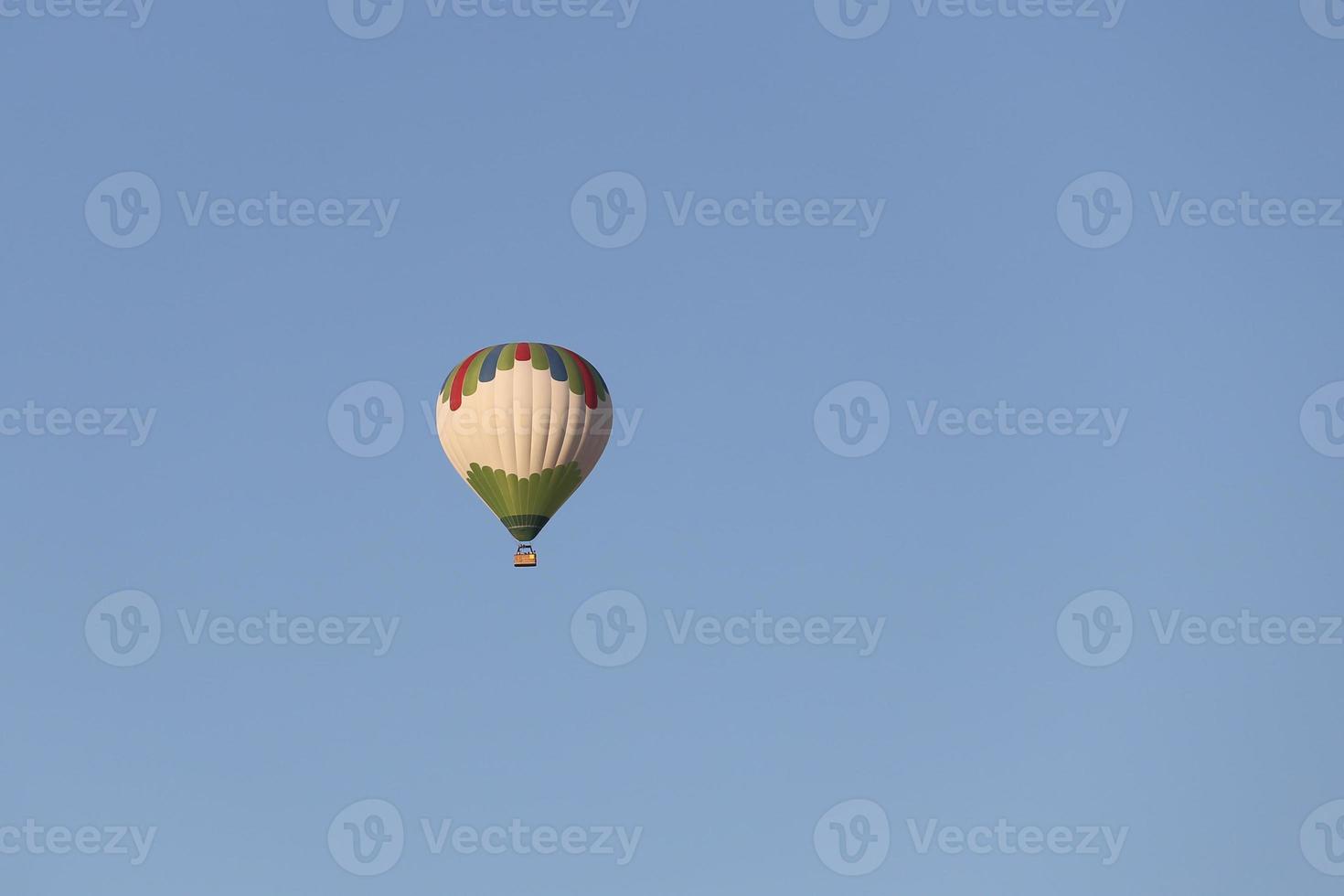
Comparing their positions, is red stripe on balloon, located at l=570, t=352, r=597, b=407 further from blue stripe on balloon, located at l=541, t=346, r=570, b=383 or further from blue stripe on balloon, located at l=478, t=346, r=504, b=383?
blue stripe on balloon, located at l=478, t=346, r=504, b=383

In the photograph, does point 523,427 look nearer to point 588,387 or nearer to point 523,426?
point 523,426

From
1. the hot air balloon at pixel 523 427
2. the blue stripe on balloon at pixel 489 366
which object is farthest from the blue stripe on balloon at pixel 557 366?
the blue stripe on balloon at pixel 489 366

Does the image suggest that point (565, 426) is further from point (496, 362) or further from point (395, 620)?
point (395, 620)

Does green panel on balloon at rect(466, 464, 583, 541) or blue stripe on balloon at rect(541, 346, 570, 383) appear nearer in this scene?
blue stripe on balloon at rect(541, 346, 570, 383)

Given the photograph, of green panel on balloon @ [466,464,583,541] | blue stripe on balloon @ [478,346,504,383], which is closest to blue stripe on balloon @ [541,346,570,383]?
blue stripe on balloon @ [478,346,504,383]

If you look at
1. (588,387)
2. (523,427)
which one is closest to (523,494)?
(523,427)

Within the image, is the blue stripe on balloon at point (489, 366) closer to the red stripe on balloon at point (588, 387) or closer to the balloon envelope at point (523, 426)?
the balloon envelope at point (523, 426)
